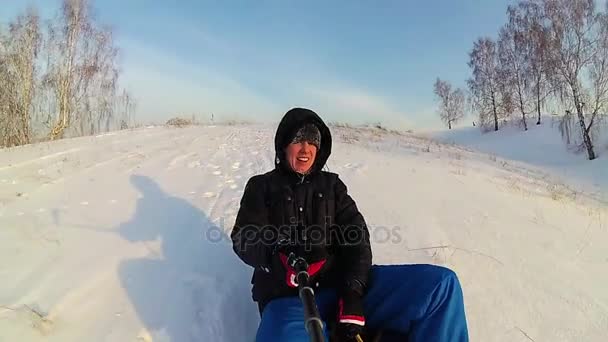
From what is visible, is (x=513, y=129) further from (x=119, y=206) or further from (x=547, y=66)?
(x=119, y=206)

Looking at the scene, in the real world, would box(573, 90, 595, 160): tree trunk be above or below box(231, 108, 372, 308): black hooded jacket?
above

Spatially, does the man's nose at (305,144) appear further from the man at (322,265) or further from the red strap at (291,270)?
the red strap at (291,270)

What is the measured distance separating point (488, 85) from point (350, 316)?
3474 centimetres

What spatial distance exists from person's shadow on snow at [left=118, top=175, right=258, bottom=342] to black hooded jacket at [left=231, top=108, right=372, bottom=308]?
1.21ft

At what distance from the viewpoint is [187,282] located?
2760 mm

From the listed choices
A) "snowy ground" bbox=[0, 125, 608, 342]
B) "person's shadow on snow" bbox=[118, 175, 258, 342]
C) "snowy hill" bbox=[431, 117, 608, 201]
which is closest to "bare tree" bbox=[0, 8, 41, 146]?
"snowy ground" bbox=[0, 125, 608, 342]

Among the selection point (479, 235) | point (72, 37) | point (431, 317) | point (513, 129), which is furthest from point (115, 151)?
point (513, 129)

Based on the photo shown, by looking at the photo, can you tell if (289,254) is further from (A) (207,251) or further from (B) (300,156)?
(A) (207,251)

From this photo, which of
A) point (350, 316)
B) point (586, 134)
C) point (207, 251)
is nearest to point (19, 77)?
point (207, 251)

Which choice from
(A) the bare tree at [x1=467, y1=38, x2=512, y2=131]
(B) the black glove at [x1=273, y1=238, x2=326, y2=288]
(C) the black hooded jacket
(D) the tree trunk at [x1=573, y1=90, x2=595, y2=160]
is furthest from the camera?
(A) the bare tree at [x1=467, y1=38, x2=512, y2=131]

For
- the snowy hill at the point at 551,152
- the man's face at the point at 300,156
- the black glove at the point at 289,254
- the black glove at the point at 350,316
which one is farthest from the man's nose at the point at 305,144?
the snowy hill at the point at 551,152

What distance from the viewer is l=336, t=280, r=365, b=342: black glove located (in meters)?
1.95

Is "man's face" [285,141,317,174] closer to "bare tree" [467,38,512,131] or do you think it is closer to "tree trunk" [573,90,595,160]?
"tree trunk" [573,90,595,160]

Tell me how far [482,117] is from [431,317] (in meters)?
35.5
